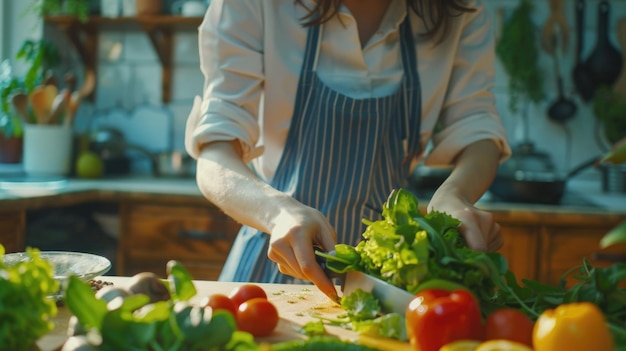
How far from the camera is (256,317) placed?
32.9 inches

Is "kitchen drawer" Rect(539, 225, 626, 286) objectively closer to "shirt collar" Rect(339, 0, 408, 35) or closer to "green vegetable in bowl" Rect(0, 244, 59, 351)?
"shirt collar" Rect(339, 0, 408, 35)

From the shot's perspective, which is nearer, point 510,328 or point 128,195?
point 510,328

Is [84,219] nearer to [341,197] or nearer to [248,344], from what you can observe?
[341,197]

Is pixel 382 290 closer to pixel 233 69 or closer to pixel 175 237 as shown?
pixel 233 69

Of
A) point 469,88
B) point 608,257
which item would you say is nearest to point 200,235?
point 469,88

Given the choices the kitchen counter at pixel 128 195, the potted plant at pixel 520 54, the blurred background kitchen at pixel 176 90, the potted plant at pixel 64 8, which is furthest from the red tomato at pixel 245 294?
the potted plant at pixel 64 8

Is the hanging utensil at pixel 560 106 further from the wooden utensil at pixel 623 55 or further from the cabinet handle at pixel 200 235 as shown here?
the cabinet handle at pixel 200 235

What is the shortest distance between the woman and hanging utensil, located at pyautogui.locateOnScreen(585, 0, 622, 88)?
4.03 feet

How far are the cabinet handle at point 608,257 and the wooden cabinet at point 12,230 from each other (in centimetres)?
154

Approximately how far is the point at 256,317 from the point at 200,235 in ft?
4.60

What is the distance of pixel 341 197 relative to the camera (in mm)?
1412

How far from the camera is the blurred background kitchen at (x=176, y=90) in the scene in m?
2.38

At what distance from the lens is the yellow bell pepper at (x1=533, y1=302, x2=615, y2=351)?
0.65m

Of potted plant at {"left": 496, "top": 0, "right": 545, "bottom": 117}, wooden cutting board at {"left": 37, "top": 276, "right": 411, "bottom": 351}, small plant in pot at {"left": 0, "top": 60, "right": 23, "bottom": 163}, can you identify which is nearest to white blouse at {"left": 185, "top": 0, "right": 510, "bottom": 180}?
wooden cutting board at {"left": 37, "top": 276, "right": 411, "bottom": 351}
